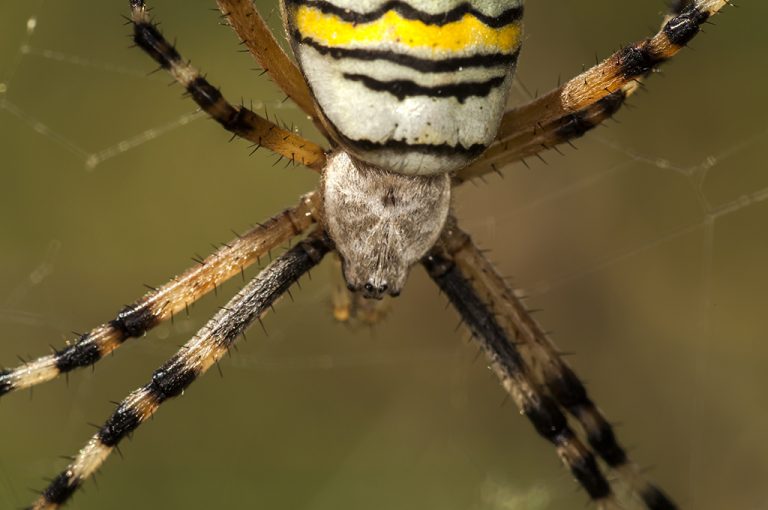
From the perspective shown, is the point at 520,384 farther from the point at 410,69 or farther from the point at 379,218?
the point at 410,69

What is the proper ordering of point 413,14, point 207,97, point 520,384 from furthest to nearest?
point 520,384 < point 207,97 < point 413,14

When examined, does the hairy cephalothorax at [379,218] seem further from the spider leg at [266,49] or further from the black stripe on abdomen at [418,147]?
the black stripe on abdomen at [418,147]

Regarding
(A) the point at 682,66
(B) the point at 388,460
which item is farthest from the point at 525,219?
(B) the point at 388,460

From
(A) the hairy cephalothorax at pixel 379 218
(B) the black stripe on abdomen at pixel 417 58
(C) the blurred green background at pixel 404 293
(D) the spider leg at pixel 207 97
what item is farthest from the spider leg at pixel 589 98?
(C) the blurred green background at pixel 404 293

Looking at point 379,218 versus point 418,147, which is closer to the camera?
point 418,147

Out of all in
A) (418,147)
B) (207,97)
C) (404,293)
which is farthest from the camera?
(404,293)

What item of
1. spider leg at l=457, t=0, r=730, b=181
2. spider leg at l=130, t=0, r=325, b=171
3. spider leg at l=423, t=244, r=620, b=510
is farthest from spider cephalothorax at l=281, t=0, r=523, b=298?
spider leg at l=423, t=244, r=620, b=510

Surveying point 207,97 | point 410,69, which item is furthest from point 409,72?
point 207,97

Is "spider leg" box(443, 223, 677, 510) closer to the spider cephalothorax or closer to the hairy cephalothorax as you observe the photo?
the hairy cephalothorax
